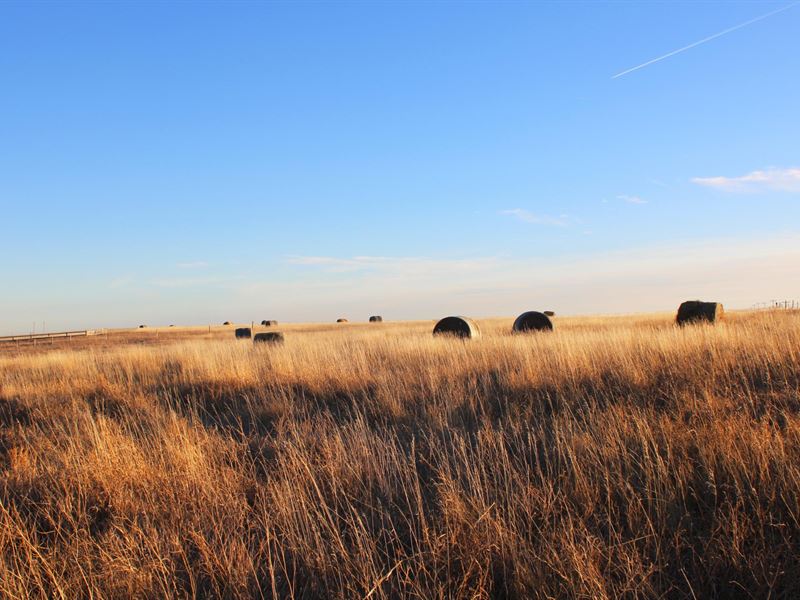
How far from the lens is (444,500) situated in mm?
3713

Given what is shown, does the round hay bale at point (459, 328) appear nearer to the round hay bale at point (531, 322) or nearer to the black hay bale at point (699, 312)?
the round hay bale at point (531, 322)

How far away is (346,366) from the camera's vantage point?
10.9 meters

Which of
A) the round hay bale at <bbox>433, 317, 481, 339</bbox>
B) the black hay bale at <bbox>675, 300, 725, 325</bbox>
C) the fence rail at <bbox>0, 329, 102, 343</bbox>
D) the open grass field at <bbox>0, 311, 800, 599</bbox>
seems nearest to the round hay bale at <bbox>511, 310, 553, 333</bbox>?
the round hay bale at <bbox>433, 317, 481, 339</bbox>

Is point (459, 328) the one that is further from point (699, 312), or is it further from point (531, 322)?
point (699, 312)

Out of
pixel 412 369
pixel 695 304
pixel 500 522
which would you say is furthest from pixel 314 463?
pixel 695 304

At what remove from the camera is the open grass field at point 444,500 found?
310 cm

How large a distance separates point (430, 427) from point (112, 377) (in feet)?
30.1

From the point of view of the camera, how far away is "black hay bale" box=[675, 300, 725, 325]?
62.1 feet

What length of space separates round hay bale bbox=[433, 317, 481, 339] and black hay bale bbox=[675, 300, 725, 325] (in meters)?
7.43

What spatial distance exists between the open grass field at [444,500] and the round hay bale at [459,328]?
9421 millimetres

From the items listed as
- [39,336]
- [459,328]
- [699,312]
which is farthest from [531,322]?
[39,336]

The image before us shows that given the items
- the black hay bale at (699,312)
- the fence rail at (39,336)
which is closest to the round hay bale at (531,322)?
the black hay bale at (699,312)

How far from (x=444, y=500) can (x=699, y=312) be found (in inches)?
743

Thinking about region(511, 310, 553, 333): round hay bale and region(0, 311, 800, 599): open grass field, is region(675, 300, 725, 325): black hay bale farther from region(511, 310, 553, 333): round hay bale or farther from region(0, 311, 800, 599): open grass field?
region(0, 311, 800, 599): open grass field
